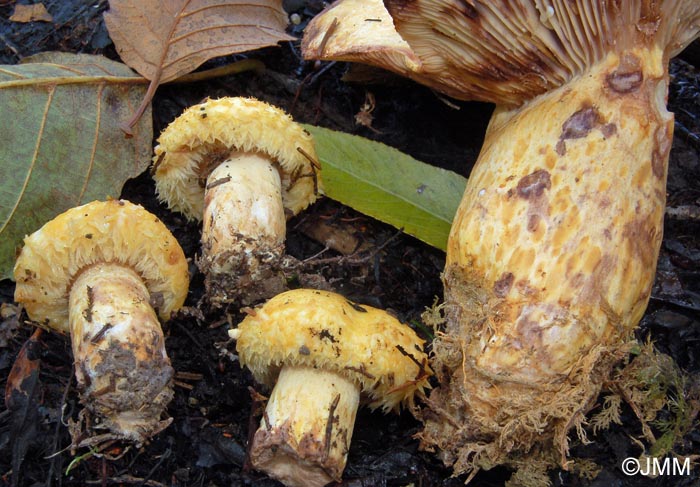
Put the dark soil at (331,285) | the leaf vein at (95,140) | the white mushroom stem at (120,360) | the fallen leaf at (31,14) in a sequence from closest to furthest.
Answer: the white mushroom stem at (120,360), the dark soil at (331,285), the leaf vein at (95,140), the fallen leaf at (31,14)

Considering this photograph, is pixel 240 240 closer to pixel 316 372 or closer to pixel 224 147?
pixel 224 147

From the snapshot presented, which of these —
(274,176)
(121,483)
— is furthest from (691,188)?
(121,483)

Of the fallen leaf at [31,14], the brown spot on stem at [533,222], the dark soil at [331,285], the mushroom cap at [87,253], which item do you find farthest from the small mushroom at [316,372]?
the fallen leaf at [31,14]

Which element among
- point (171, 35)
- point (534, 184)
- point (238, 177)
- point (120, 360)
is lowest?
point (120, 360)

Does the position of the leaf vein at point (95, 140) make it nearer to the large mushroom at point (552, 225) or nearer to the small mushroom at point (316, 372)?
the small mushroom at point (316, 372)

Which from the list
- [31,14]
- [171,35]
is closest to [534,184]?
[171,35]

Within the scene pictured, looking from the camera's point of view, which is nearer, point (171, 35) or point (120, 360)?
point (120, 360)
